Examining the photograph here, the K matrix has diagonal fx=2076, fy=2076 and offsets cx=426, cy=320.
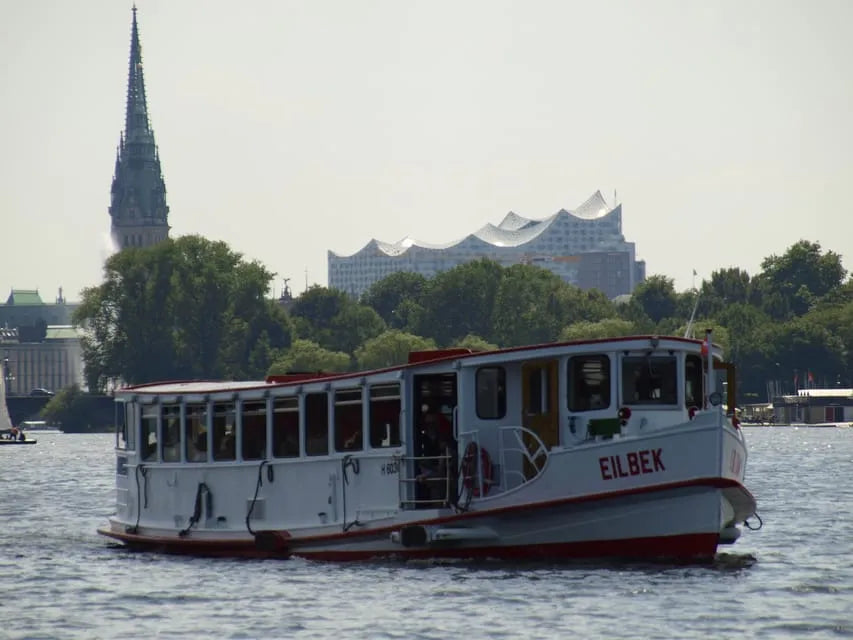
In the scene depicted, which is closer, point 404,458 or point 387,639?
point 387,639

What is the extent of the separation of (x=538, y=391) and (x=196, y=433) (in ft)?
29.5

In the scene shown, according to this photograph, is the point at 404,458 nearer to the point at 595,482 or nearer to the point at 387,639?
the point at 595,482

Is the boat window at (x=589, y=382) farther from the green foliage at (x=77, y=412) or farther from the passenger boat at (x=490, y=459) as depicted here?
the green foliage at (x=77, y=412)

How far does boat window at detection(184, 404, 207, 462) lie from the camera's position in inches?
1719

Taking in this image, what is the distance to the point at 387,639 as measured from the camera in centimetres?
3123

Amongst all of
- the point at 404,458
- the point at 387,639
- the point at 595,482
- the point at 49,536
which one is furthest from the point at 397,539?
the point at 49,536

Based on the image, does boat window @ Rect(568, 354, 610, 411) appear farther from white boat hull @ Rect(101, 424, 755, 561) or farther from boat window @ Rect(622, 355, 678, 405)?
white boat hull @ Rect(101, 424, 755, 561)

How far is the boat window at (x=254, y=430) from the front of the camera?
42.3m

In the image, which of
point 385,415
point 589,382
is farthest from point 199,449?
point 589,382

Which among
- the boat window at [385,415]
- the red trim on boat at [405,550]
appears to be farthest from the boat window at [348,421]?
the red trim on boat at [405,550]

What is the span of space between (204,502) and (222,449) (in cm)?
117

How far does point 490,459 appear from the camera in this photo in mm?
38438

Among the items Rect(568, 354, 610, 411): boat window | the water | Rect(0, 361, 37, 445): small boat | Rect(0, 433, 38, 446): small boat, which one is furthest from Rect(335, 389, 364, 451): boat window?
Rect(0, 433, 38, 446): small boat

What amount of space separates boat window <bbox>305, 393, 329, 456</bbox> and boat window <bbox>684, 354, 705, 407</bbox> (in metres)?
7.19
